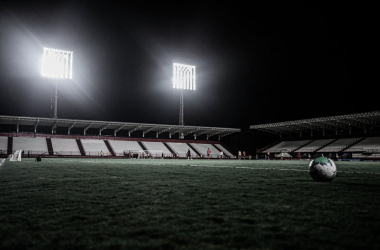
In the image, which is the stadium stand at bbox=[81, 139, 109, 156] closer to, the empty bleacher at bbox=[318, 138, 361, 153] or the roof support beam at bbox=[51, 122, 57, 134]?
the roof support beam at bbox=[51, 122, 57, 134]

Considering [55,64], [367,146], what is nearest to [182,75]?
[55,64]

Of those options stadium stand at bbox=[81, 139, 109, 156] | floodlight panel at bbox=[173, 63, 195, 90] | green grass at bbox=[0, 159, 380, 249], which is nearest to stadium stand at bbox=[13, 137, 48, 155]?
stadium stand at bbox=[81, 139, 109, 156]

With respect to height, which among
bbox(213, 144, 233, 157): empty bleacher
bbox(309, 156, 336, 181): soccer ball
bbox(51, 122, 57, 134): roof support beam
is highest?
bbox(51, 122, 57, 134): roof support beam

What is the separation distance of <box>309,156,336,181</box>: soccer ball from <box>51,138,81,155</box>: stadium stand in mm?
38776

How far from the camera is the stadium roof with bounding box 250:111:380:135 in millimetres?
38000

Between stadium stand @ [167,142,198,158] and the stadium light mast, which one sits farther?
the stadium light mast

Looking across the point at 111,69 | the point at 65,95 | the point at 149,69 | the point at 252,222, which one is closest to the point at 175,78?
the point at 149,69

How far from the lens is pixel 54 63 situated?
41219 millimetres

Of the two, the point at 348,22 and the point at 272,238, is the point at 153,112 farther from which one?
the point at 272,238

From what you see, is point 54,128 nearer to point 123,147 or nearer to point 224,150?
point 123,147

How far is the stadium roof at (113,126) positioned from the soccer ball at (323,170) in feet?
133

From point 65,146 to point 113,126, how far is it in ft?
27.7

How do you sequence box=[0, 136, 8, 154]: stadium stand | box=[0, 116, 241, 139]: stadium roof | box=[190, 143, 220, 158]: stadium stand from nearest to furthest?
box=[0, 136, 8, 154]: stadium stand
box=[0, 116, 241, 139]: stadium roof
box=[190, 143, 220, 158]: stadium stand

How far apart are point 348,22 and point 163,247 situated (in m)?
39.9
